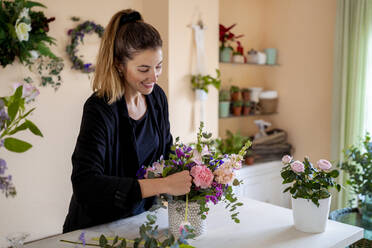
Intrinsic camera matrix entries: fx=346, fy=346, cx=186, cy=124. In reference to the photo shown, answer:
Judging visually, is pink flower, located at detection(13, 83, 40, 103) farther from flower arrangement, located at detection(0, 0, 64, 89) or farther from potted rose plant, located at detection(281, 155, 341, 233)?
flower arrangement, located at detection(0, 0, 64, 89)

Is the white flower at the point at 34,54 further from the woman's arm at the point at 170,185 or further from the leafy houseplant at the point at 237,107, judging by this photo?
the leafy houseplant at the point at 237,107

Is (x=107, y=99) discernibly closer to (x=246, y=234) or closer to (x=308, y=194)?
(x=246, y=234)

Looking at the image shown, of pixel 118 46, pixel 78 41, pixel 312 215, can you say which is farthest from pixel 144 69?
pixel 78 41

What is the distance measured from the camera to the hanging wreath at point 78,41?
9.05ft

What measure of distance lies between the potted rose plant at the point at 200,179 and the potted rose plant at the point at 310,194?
283 millimetres

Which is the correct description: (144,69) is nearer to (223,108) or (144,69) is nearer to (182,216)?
(182,216)

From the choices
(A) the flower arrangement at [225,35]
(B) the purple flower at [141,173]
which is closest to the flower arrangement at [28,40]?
(B) the purple flower at [141,173]

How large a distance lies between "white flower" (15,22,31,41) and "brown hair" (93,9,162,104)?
1.15 m

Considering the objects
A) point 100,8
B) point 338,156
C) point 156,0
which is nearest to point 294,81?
point 338,156

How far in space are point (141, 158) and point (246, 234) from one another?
53 cm

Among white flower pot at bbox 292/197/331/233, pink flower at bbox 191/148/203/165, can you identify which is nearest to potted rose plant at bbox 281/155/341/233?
white flower pot at bbox 292/197/331/233

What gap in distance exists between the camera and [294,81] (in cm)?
364

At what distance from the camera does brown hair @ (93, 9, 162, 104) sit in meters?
1.38

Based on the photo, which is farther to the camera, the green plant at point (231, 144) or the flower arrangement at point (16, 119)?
the green plant at point (231, 144)
